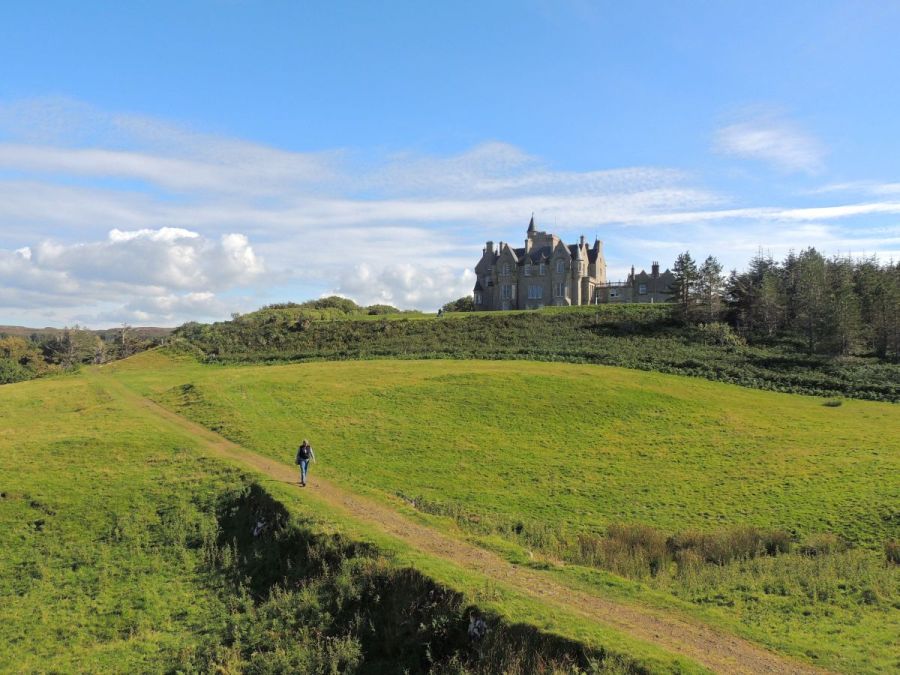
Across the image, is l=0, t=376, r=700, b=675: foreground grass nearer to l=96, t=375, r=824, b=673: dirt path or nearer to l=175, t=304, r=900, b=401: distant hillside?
l=96, t=375, r=824, b=673: dirt path

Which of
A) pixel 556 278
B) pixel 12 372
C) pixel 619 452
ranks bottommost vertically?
pixel 619 452

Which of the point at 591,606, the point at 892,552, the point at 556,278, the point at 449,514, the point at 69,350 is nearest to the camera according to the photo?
the point at 591,606

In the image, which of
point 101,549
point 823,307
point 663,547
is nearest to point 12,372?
point 101,549

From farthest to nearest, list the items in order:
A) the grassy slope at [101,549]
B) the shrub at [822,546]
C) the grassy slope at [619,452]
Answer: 1. the shrub at [822,546]
2. the grassy slope at [619,452]
3. the grassy slope at [101,549]

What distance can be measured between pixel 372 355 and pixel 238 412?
31854 mm

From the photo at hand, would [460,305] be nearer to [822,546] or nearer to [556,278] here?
[556,278]

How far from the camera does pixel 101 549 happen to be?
2178 centimetres

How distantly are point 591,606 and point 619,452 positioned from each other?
2189 cm

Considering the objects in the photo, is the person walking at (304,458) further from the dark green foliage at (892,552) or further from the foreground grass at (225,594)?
the dark green foliage at (892,552)

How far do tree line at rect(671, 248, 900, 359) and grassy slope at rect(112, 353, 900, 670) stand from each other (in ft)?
96.9

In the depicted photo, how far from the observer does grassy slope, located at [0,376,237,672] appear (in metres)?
16.1

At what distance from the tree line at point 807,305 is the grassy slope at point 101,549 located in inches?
2874

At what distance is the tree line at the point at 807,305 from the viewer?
71812 millimetres

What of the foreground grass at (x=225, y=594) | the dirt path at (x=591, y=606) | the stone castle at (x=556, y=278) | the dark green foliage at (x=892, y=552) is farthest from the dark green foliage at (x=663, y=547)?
the stone castle at (x=556, y=278)
